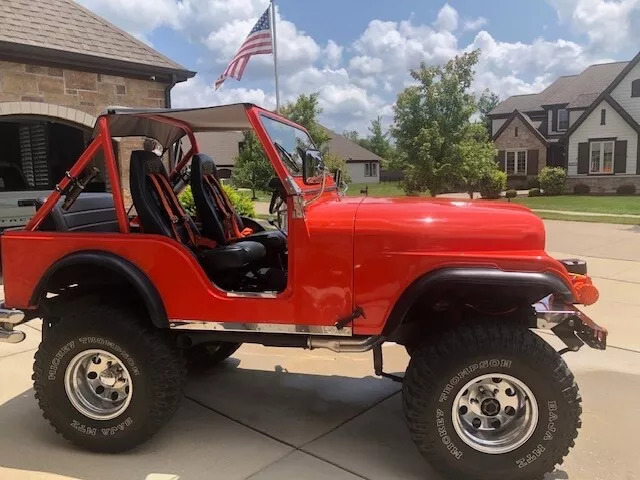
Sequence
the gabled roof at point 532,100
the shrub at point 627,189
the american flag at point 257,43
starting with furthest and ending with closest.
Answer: the gabled roof at point 532,100 → the shrub at point 627,189 → the american flag at point 257,43

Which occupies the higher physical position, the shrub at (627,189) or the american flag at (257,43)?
the american flag at (257,43)

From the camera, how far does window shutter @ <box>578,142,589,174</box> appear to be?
2955 cm

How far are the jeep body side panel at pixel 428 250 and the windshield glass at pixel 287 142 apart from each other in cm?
68

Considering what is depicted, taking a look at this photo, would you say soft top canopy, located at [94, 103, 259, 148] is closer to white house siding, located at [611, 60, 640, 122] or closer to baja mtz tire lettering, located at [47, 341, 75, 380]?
baja mtz tire lettering, located at [47, 341, 75, 380]

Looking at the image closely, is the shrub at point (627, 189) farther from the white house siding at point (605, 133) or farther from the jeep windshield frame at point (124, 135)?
the jeep windshield frame at point (124, 135)

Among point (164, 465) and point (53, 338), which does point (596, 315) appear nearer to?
point (164, 465)

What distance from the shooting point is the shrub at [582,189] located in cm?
2894

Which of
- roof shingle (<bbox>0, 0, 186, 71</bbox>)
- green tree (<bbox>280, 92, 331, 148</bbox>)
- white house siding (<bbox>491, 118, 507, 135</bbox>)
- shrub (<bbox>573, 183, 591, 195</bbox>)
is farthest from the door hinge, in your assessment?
white house siding (<bbox>491, 118, 507, 135</bbox>)

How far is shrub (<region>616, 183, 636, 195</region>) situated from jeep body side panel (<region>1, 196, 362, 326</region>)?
28.4 meters

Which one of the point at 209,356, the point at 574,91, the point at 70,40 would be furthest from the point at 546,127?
the point at 209,356

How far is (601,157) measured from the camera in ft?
96.1

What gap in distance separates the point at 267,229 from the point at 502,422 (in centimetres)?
244

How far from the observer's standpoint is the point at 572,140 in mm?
30094

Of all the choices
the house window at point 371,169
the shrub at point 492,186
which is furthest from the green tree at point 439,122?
the house window at point 371,169
